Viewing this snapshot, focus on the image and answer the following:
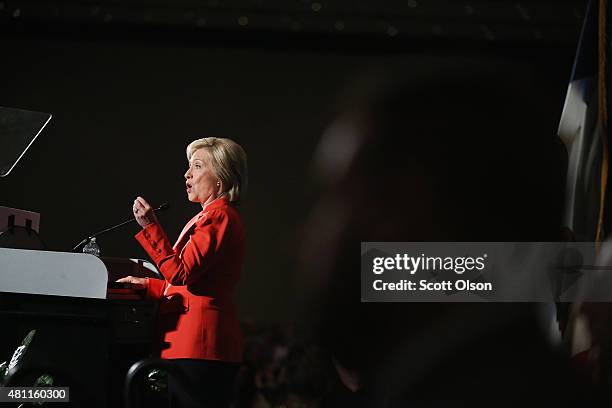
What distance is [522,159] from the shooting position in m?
3.13

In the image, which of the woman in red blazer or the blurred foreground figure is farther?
the blurred foreground figure

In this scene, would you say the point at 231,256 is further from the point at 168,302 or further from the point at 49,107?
the point at 49,107

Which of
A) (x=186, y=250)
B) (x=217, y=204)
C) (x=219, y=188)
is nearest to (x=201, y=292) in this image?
(x=186, y=250)

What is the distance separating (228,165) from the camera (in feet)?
8.26

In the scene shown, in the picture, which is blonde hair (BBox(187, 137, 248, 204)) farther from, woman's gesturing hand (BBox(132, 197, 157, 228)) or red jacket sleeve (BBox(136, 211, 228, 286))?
woman's gesturing hand (BBox(132, 197, 157, 228))

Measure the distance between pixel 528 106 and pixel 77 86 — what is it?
2.03 meters

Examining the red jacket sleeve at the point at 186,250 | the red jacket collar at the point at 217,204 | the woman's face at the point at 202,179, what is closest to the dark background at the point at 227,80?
the woman's face at the point at 202,179

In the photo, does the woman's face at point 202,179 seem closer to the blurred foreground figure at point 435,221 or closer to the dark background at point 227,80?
the dark background at point 227,80

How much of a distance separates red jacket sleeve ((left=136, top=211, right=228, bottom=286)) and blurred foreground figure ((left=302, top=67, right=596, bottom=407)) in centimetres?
85

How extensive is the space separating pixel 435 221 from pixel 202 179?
3.71 ft

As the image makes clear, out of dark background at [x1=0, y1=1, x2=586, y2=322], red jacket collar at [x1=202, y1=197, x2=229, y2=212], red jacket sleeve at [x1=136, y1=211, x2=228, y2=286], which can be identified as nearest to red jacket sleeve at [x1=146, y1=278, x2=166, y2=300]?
red jacket sleeve at [x1=136, y1=211, x2=228, y2=286]

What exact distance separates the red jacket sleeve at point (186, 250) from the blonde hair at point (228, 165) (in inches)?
7.7

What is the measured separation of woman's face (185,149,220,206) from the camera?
2.47 meters

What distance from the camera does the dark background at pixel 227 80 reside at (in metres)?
3.01
